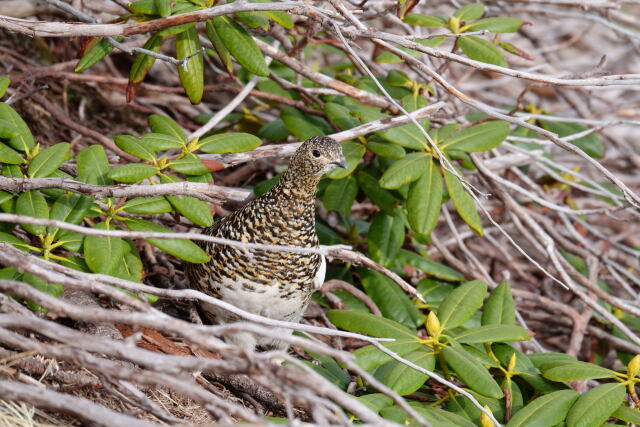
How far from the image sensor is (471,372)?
249 cm

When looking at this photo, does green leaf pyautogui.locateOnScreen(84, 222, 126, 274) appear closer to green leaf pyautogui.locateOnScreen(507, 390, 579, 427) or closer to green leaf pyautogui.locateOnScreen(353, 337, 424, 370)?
green leaf pyautogui.locateOnScreen(353, 337, 424, 370)

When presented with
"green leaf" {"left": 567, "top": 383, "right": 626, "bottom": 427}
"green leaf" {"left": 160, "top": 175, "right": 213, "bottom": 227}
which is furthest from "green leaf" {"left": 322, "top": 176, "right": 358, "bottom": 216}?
"green leaf" {"left": 567, "top": 383, "right": 626, "bottom": 427}

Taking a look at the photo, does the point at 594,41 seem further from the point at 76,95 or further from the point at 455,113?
→ the point at 76,95

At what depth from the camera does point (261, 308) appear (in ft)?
9.00

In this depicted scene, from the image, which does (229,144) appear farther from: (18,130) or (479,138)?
(479,138)

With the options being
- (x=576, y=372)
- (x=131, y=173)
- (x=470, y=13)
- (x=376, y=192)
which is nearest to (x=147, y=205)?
(x=131, y=173)

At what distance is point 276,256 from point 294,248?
0.52 meters

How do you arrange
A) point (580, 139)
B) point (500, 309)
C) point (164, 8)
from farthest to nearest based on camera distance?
point (580, 139) < point (500, 309) < point (164, 8)

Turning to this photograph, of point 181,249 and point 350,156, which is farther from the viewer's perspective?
point 350,156

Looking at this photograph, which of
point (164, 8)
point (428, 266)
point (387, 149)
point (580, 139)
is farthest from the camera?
point (580, 139)

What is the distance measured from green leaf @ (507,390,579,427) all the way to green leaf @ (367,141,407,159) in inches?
43.5

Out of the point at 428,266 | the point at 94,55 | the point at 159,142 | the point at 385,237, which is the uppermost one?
the point at 94,55

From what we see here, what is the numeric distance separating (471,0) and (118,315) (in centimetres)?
337

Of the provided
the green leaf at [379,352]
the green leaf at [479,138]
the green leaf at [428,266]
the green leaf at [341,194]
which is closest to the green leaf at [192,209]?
the green leaf at [379,352]
